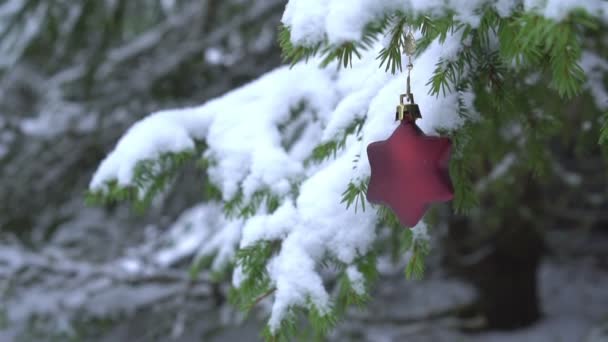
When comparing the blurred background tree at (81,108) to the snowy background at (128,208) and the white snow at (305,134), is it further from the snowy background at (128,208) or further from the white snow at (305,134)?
the white snow at (305,134)

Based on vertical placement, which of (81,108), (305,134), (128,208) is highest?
(81,108)

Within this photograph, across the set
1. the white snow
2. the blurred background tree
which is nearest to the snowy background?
the blurred background tree

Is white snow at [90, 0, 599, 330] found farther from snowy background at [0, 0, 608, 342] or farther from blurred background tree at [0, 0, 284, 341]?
blurred background tree at [0, 0, 284, 341]

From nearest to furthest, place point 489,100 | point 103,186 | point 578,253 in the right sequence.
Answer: point 489,100 < point 103,186 < point 578,253

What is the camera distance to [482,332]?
4043 mm

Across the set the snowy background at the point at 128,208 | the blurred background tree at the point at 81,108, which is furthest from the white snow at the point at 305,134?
the blurred background tree at the point at 81,108

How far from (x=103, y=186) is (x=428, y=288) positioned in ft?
12.8

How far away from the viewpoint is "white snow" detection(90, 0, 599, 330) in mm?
813

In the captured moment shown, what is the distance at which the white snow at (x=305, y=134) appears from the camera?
0.81m

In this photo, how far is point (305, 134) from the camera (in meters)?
1.58

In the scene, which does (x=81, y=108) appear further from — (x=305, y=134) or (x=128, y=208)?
(x=305, y=134)

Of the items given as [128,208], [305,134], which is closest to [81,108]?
[128,208]

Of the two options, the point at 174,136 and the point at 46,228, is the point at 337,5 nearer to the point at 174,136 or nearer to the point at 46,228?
the point at 174,136

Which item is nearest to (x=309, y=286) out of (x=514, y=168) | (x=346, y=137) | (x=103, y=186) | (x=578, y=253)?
(x=346, y=137)
